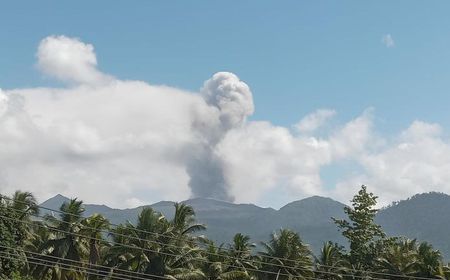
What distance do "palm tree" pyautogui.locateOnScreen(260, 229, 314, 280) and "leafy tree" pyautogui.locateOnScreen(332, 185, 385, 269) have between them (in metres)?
7.47

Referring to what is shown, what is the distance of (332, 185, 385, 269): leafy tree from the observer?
69.6 meters

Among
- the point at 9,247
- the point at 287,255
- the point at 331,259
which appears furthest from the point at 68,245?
the point at 331,259

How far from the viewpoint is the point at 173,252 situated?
5688cm

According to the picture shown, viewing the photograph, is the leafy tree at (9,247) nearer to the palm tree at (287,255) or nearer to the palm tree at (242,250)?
the palm tree at (242,250)

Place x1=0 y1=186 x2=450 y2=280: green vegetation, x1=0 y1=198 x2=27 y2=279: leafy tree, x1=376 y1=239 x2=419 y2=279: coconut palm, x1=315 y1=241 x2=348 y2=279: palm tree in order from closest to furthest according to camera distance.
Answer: x1=0 y1=198 x2=27 y2=279: leafy tree → x1=0 y1=186 x2=450 y2=280: green vegetation → x1=376 y1=239 x2=419 y2=279: coconut palm → x1=315 y1=241 x2=348 y2=279: palm tree

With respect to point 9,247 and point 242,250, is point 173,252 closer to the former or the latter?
point 242,250

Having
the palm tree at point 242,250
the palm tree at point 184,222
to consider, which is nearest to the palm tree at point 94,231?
the palm tree at point 184,222

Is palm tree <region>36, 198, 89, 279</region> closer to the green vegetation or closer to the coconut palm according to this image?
the green vegetation

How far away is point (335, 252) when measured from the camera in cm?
6956

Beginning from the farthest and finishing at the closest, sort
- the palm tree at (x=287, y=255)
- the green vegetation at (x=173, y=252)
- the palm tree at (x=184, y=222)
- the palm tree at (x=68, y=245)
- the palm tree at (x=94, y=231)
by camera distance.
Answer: the palm tree at (x=287, y=255), the palm tree at (x=184, y=222), the palm tree at (x=94, y=231), the palm tree at (x=68, y=245), the green vegetation at (x=173, y=252)

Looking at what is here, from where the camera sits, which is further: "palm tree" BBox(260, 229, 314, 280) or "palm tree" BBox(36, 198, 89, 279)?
"palm tree" BBox(260, 229, 314, 280)

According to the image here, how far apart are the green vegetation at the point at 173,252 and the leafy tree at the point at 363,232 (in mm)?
113

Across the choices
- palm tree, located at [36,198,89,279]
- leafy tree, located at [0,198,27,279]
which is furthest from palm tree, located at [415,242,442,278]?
leafy tree, located at [0,198,27,279]

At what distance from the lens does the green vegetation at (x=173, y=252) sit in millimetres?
54375
